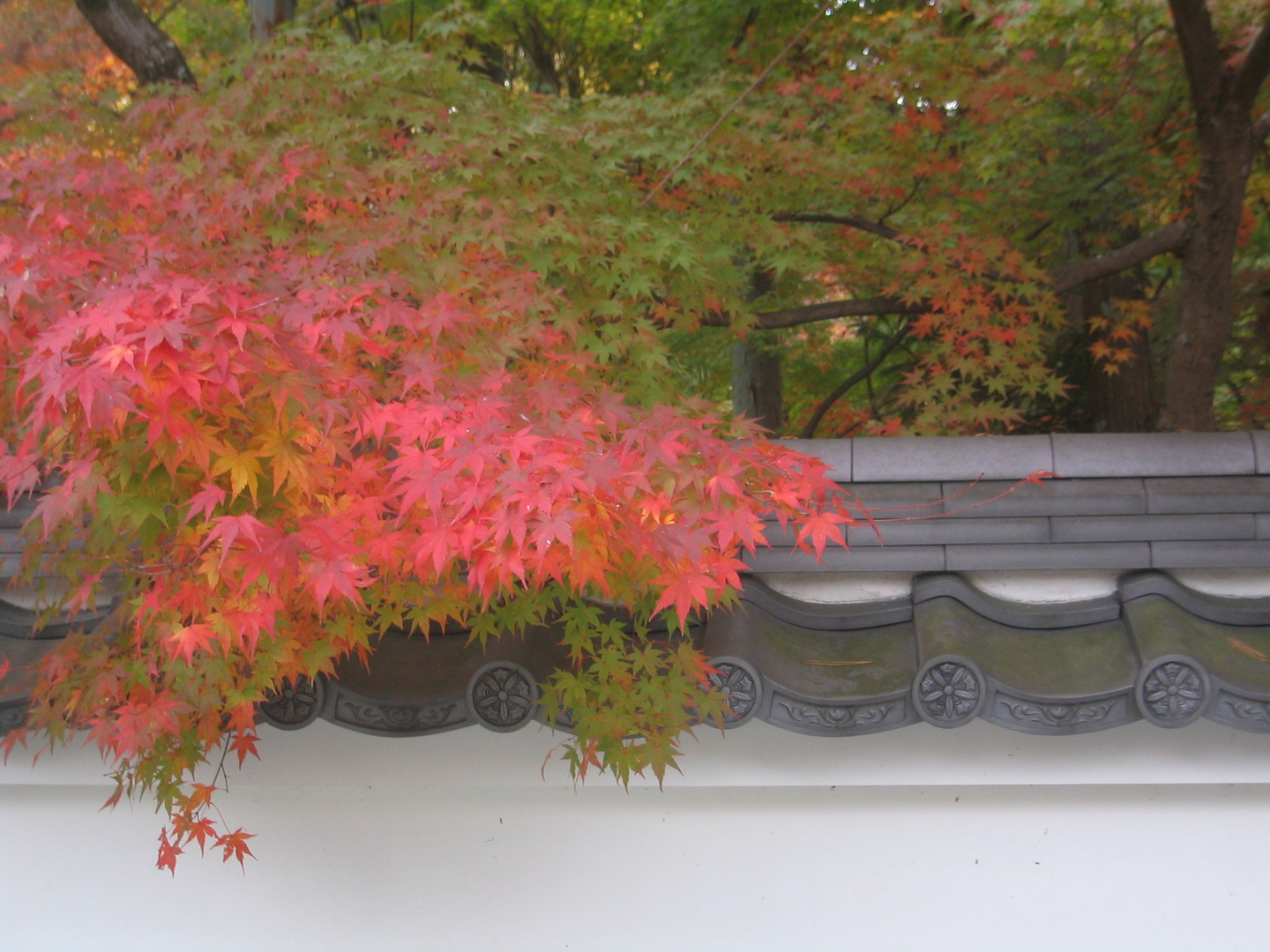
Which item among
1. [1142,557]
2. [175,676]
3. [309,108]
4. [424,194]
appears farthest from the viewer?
[309,108]

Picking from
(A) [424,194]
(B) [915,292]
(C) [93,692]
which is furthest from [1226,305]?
(C) [93,692]

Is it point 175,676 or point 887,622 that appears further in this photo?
point 887,622

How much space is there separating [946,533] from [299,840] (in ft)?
7.57

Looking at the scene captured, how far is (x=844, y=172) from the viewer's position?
504 cm

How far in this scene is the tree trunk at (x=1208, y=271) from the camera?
401 centimetres

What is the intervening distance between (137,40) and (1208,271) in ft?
18.3

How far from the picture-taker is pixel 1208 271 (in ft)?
13.7

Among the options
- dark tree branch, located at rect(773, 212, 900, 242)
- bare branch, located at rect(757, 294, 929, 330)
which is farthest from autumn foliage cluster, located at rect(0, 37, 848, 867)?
dark tree branch, located at rect(773, 212, 900, 242)

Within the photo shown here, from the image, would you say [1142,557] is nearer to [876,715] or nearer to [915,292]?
[876,715]

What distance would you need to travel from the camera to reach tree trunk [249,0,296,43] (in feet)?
17.7

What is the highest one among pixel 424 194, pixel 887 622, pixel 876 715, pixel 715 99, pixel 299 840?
pixel 715 99

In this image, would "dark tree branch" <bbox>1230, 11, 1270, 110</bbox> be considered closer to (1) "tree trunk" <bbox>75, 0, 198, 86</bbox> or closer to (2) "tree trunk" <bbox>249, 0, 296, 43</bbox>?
(2) "tree trunk" <bbox>249, 0, 296, 43</bbox>

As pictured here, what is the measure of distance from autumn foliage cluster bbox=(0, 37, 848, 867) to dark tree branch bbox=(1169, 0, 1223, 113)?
2962mm

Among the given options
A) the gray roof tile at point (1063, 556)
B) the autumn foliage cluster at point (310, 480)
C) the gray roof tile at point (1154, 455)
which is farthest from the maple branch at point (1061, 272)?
the autumn foliage cluster at point (310, 480)
